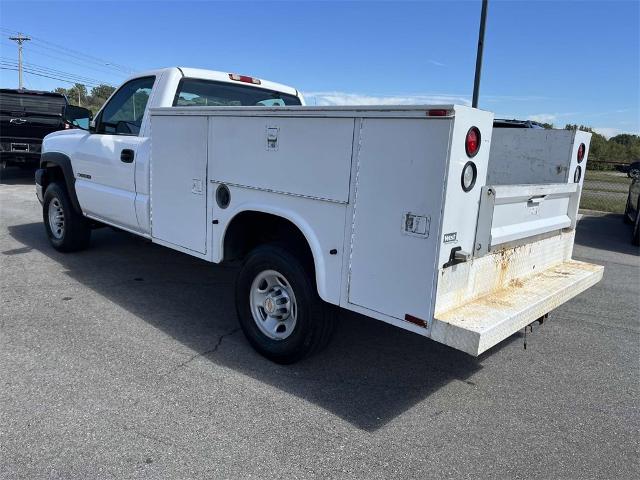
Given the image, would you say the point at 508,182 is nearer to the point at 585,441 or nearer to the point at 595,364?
the point at 595,364

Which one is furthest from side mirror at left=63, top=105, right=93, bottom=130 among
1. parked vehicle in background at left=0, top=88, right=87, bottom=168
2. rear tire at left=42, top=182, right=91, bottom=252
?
parked vehicle in background at left=0, top=88, right=87, bottom=168

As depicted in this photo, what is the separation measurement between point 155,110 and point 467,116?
290 cm

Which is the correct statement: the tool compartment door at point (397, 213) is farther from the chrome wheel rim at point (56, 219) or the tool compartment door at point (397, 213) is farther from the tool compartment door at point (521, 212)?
the chrome wheel rim at point (56, 219)

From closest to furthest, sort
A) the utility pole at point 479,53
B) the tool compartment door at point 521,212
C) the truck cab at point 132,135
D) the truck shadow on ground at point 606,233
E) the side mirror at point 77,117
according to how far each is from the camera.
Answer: the tool compartment door at point 521,212 → the truck cab at point 132,135 → the side mirror at point 77,117 → the utility pole at point 479,53 → the truck shadow on ground at point 606,233

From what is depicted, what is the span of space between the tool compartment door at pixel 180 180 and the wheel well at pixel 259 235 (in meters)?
0.26

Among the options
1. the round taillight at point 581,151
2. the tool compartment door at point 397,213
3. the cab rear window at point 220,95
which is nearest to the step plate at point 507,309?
the tool compartment door at point 397,213

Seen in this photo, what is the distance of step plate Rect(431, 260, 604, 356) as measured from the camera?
279cm

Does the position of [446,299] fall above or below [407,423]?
above

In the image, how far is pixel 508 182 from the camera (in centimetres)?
445

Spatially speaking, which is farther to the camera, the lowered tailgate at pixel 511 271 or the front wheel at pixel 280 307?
the front wheel at pixel 280 307

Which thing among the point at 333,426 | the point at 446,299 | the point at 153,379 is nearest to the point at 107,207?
the point at 153,379

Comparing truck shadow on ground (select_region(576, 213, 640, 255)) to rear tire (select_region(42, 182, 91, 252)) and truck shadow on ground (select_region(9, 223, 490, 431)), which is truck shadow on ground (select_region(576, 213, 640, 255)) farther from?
rear tire (select_region(42, 182, 91, 252))

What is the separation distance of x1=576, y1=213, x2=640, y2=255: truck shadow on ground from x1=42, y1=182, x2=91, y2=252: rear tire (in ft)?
26.1

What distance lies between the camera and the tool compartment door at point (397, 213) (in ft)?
9.09
